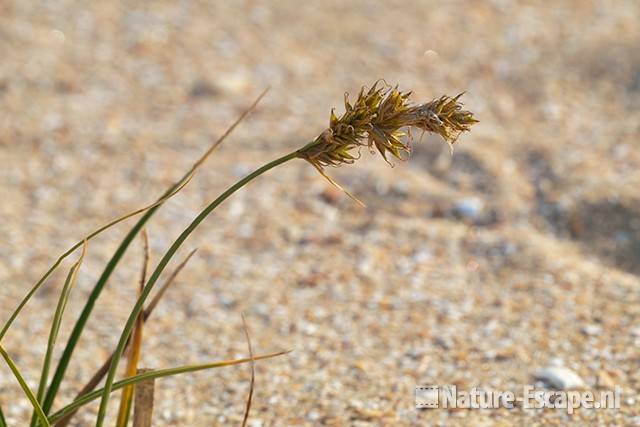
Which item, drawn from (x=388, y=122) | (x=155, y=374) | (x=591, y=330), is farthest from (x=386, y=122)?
(x=591, y=330)

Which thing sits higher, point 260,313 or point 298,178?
point 298,178

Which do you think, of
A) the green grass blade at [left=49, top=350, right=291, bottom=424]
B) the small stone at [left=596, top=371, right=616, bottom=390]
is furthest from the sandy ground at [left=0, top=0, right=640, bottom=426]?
the green grass blade at [left=49, top=350, right=291, bottom=424]

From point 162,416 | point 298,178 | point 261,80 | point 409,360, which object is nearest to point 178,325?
point 162,416

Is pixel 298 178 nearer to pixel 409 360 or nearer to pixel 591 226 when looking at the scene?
pixel 591 226

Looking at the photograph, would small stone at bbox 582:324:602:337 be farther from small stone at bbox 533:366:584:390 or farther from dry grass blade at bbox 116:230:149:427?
dry grass blade at bbox 116:230:149:427

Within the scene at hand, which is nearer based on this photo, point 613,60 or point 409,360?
point 409,360

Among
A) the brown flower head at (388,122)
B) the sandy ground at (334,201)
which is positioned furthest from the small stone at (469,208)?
the brown flower head at (388,122)

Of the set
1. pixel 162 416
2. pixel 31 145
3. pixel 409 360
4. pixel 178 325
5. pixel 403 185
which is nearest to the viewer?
pixel 162 416
